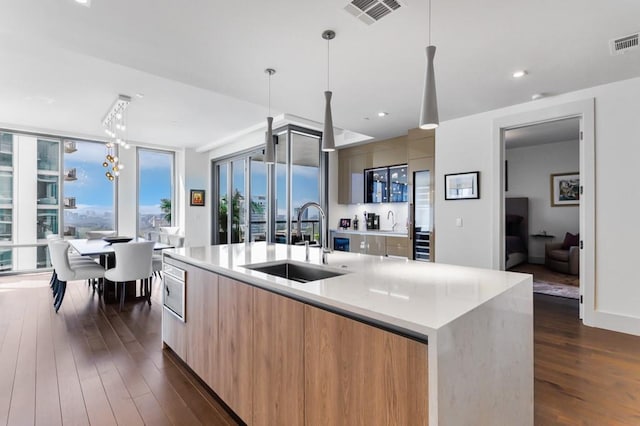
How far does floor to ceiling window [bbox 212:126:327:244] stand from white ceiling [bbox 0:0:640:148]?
151 centimetres

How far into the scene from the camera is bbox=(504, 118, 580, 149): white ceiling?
537 centimetres

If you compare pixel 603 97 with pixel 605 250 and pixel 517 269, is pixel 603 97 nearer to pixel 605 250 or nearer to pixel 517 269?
pixel 605 250

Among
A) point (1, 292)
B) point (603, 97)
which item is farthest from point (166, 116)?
point (603, 97)

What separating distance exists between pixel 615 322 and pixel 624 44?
2.67m

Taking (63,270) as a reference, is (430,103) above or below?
above

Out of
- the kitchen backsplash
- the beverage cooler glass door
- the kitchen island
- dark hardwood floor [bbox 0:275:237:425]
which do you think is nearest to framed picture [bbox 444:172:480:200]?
the beverage cooler glass door

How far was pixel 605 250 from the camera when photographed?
3348 millimetres

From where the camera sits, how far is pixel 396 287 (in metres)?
1.42

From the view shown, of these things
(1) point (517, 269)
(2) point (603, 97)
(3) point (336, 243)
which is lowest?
(1) point (517, 269)

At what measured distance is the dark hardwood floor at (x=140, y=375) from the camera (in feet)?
6.21

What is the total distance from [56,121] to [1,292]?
2955mm

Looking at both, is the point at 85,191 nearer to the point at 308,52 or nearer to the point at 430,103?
the point at 308,52

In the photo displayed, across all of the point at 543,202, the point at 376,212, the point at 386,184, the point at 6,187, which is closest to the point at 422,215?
the point at 386,184

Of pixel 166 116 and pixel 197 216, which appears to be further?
pixel 197 216
